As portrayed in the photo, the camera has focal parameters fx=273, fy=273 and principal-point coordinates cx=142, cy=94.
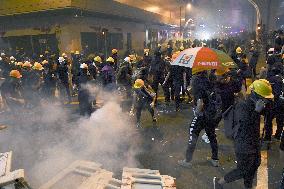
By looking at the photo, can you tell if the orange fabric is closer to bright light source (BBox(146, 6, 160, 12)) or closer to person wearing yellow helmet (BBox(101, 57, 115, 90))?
→ person wearing yellow helmet (BBox(101, 57, 115, 90))

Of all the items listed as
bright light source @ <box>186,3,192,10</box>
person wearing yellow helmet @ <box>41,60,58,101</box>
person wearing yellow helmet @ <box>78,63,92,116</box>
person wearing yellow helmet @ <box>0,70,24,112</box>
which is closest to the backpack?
person wearing yellow helmet @ <box>78,63,92,116</box>

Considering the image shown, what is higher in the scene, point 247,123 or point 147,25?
point 147,25

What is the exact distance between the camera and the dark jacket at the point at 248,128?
4.03 meters

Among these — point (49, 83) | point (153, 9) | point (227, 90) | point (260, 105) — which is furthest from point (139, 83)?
point (153, 9)

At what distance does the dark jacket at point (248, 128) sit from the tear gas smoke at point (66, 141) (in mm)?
2657

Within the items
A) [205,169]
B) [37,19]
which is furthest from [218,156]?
[37,19]

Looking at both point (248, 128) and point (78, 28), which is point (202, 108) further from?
point (78, 28)

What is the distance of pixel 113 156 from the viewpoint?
20.9 feet

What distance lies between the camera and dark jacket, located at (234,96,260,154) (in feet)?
13.2

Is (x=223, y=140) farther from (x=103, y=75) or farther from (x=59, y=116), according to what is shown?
(x=59, y=116)

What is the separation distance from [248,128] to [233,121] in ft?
0.91

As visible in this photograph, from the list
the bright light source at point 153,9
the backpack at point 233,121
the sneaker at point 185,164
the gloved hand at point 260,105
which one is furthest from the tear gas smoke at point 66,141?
the bright light source at point 153,9

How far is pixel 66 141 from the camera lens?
24.0ft

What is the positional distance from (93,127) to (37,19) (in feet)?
56.8
